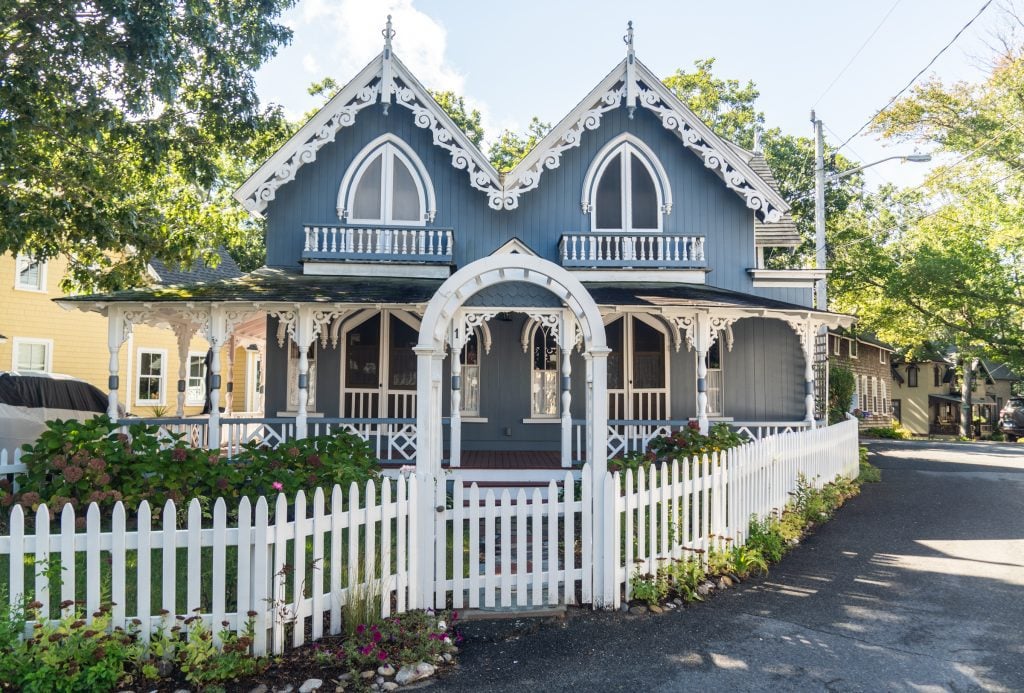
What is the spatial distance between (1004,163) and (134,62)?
31.5 metres

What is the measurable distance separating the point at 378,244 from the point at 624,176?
574 cm

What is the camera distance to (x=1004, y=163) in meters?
27.8

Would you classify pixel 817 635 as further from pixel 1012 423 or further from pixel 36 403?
pixel 1012 423

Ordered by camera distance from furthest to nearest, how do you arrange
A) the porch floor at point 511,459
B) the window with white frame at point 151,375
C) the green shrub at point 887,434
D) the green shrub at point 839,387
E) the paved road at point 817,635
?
1. the green shrub at point 887,434
2. the window with white frame at point 151,375
3. the green shrub at point 839,387
4. the porch floor at point 511,459
5. the paved road at point 817,635

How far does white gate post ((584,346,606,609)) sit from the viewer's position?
246 inches

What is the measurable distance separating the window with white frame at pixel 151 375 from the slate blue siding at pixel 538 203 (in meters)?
11.5

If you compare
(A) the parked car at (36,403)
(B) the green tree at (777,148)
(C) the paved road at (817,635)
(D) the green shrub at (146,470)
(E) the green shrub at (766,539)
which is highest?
(B) the green tree at (777,148)

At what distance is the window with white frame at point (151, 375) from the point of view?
76.9 ft

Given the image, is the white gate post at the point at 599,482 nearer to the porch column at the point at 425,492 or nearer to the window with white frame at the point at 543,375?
the porch column at the point at 425,492

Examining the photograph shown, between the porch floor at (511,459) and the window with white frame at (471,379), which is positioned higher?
the window with white frame at (471,379)

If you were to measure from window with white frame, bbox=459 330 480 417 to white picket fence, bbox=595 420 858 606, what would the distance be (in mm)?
6393

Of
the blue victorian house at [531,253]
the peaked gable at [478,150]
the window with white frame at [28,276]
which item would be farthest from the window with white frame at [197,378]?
the peaked gable at [478,150]

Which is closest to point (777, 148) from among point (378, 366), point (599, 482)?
point (378, 366)

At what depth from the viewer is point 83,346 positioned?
2225cm
